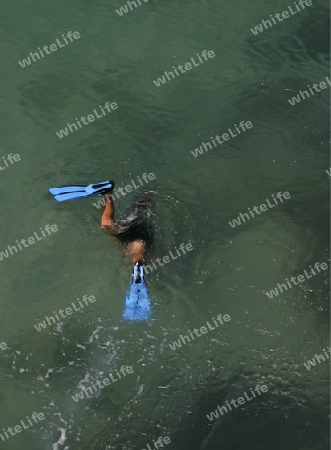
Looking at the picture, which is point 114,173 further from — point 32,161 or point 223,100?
point 223,100

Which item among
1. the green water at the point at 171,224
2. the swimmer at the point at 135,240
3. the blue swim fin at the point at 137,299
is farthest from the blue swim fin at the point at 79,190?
the blue swim fin at the point at 137,299

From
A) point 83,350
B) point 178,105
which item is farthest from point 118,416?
point 178,105

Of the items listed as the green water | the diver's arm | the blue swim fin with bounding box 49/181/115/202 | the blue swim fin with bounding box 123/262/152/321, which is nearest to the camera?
the green water

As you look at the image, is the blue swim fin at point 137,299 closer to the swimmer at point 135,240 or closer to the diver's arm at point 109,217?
the swimmer at point 135,240

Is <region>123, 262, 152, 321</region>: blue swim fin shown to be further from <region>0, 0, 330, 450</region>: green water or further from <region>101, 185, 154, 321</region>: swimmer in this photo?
<region>0, 0, 330, 450</region>: green water

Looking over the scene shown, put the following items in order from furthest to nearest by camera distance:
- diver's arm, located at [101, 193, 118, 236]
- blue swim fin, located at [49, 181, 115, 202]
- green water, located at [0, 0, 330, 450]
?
1. diver's arm, located at [101, 193, 118, 236]
2. blue swim fin, located at [49, 181, 115, 202]
3. green water, located at [0, 0, 330, 450]

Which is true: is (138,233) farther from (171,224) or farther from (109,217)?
(171,224)

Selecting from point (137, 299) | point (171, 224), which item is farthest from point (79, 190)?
point (137, 299)

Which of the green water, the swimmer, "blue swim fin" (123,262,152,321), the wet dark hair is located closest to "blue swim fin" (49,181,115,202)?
the swimmer
